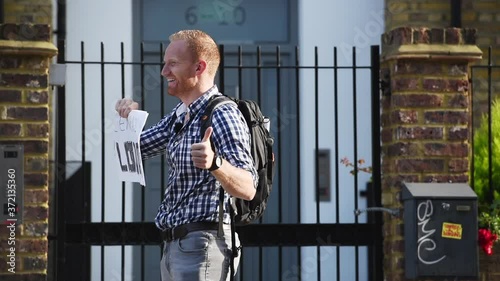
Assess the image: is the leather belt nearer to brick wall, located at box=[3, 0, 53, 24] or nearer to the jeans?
the jeans

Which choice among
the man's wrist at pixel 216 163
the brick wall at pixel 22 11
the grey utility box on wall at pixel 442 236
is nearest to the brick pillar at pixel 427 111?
the grey utility box on wall at pixel 442 236

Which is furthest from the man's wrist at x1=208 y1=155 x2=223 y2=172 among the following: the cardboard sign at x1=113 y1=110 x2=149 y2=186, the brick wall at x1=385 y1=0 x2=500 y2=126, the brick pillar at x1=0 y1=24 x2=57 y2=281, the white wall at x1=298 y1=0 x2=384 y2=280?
the brick wall at x1=385 y1=0 x2=500 y2=126

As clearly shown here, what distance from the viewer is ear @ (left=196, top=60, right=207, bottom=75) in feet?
15.1

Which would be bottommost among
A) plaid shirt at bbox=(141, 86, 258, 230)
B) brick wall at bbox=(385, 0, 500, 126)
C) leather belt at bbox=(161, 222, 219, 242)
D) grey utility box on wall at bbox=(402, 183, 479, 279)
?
grey utility box on wall at bbox=(402, 183, 479, 279)

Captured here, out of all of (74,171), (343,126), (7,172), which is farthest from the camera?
(343,126)

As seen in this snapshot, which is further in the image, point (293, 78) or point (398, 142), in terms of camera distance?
point (293, 78)

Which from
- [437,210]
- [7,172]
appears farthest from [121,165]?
[437,210]

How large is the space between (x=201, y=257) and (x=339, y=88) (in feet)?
17.9

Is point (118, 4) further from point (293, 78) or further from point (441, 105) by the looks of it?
point (441, 105)

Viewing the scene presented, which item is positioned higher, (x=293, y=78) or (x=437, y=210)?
(x=293, y=78)

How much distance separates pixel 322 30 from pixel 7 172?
384 centimetres

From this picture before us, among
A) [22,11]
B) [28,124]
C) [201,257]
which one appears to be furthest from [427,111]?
[22,11]

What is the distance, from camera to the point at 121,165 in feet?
16.8

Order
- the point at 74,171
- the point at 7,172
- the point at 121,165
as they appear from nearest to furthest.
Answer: the point at 121,165
the point at 7,172
the point at 74,171
